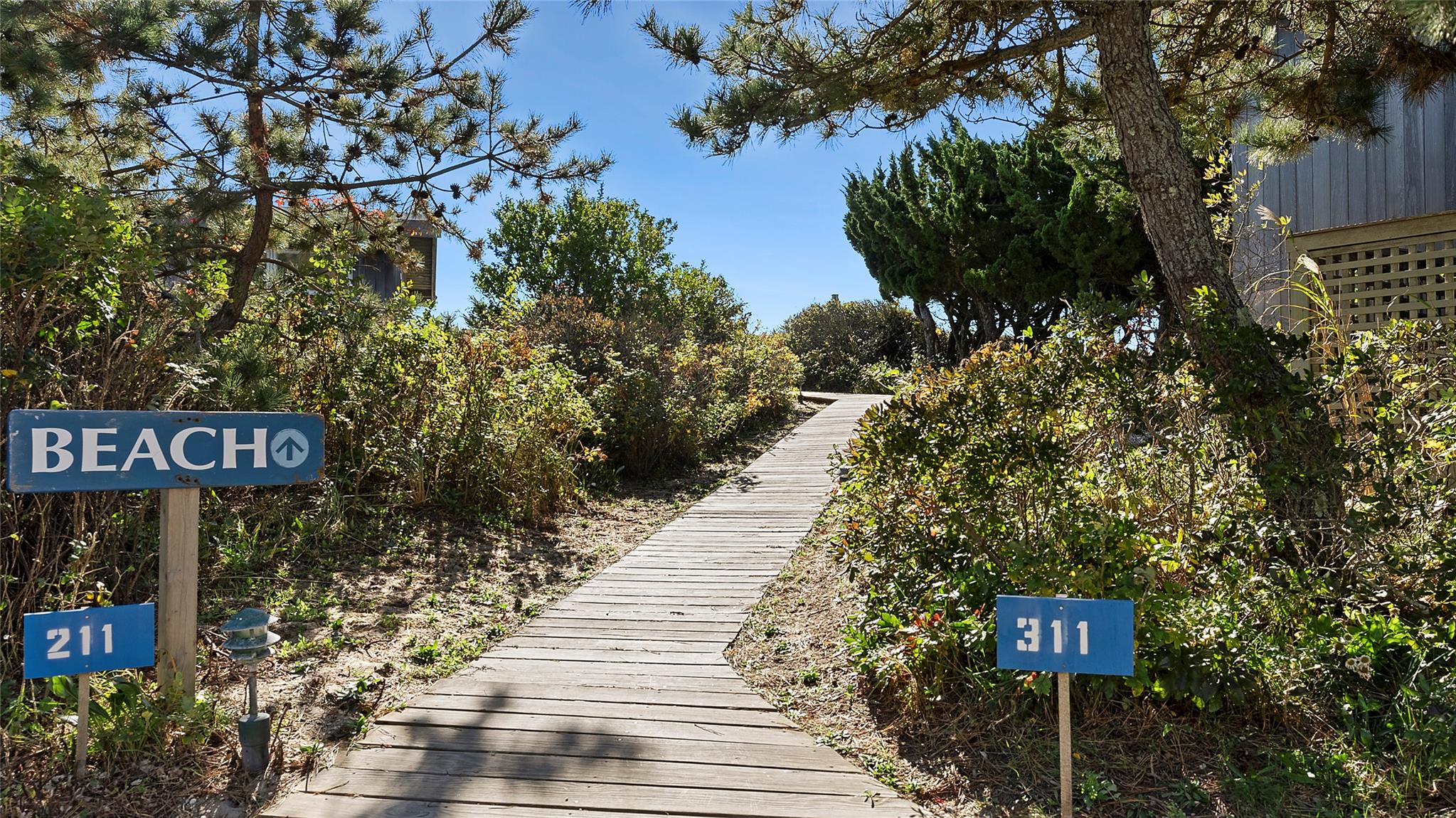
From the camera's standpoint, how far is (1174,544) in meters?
3.72

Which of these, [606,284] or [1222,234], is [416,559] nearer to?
[1222,234]

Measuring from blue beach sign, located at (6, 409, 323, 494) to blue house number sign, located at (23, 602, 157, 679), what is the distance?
47 centimetres

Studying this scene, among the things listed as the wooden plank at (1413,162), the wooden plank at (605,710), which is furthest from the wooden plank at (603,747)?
the wooden plank at (1413,162)

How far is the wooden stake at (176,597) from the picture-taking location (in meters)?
3.45

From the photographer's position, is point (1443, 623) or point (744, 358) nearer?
point (1443, 623)

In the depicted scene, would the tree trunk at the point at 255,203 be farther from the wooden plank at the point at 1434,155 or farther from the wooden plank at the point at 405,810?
the wooden plank at the point at 1434,155

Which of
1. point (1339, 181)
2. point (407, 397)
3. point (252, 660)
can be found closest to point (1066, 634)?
point (252, 660)

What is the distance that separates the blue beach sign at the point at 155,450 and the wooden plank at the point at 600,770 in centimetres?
124

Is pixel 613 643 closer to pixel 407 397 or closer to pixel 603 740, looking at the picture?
pixel 603 740

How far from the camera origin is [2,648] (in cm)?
371

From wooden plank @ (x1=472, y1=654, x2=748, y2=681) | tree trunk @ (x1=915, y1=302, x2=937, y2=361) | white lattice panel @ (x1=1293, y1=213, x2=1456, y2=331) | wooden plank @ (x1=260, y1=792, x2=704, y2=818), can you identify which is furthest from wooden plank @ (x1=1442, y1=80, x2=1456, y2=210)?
tree trunk @ (x1=915, y1=302, x2=937, y2=361)

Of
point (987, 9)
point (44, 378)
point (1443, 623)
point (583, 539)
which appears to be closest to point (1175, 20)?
point (987, 9)

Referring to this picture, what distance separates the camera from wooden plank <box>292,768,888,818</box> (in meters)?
3.08

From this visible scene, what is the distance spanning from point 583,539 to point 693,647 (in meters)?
2.77
